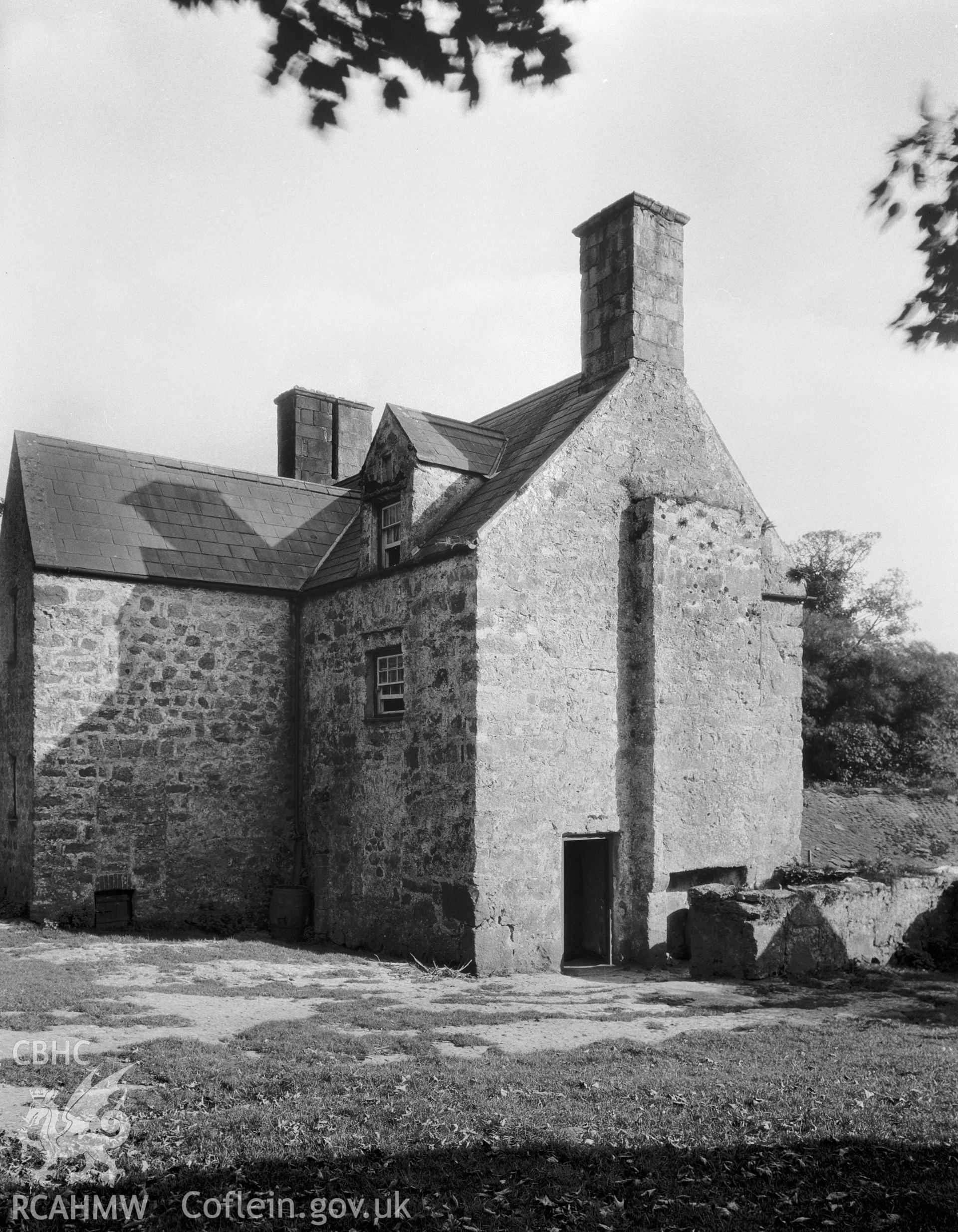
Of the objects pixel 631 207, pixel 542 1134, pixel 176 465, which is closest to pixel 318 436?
pixel 176 465

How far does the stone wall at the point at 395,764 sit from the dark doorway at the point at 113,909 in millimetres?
2694

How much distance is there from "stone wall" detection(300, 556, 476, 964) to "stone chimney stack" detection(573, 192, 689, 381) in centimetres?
464

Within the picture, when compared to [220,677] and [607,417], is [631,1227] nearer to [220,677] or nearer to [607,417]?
[607,417]

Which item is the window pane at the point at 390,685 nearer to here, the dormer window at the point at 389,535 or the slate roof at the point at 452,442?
the dormer window at the point at 389,535

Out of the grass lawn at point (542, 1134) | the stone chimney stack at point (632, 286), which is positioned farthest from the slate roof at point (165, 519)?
the grass lawn at point (542, 1134)

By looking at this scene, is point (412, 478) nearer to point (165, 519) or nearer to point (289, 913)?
point (165, 519)

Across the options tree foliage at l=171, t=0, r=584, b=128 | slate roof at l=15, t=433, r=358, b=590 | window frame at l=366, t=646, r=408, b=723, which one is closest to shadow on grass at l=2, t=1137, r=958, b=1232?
tree foliage at l=171, t=0, r=584, b=128

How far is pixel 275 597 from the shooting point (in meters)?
16.7

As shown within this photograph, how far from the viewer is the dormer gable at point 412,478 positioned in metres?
14.6

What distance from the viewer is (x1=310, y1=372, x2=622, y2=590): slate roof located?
13805 mm

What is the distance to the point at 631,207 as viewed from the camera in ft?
50.5

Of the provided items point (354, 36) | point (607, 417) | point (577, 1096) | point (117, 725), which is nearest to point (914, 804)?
point (607, 417)

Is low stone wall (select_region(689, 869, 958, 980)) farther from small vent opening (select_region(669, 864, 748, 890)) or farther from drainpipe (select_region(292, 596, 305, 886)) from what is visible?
drainpipe (select_region(292, 596, 305, 886))

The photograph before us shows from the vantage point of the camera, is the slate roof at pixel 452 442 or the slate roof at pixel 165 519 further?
the slate roof at pixel 165 519
